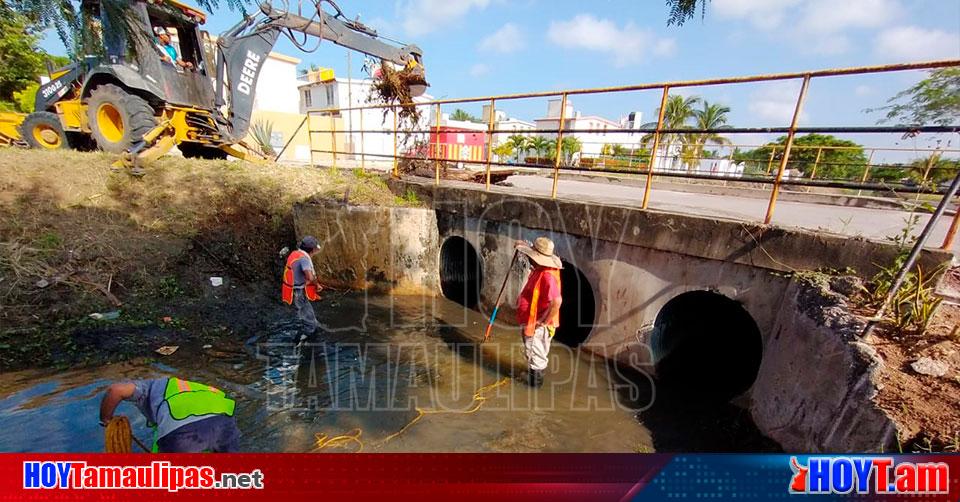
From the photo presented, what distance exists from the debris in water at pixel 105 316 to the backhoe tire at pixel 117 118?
4.12 m

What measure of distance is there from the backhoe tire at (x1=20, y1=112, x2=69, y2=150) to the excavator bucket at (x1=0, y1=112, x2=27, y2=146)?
1291 mm

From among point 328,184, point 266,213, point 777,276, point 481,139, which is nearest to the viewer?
point 777,276

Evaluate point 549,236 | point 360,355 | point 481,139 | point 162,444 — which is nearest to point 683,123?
point 481,139

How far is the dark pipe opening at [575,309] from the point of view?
19.7ft

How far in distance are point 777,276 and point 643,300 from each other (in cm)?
141

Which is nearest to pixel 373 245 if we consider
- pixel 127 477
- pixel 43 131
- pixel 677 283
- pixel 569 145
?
pixel 677 283

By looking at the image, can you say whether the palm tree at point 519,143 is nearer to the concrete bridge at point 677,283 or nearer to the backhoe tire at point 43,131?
the concrete bridge at point 677,283

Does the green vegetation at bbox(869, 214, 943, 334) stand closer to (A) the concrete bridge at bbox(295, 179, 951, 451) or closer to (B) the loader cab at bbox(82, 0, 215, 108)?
(A) the concrete bridge at bbox(295, 179, 951, 451)

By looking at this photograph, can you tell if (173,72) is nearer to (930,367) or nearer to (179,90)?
(179,90)

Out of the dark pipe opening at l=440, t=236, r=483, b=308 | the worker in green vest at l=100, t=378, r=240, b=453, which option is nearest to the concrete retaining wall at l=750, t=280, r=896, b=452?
the worker in green vest at l=100, t=378, r=240, b=453

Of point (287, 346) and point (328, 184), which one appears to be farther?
point (328, 184)

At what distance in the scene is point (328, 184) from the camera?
8375 millimetres

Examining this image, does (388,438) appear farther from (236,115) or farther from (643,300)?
(236,115)

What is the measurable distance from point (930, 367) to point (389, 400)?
4.46 metres
